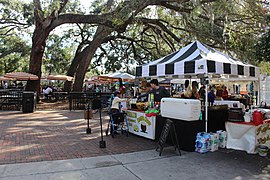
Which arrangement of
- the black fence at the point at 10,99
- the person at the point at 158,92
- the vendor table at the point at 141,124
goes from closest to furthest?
the vendor table at the point at 141,124 → the person at the point at 158,92 → the black fence at the point at 10,99

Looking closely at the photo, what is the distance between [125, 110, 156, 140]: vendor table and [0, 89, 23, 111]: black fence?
8.28 meters

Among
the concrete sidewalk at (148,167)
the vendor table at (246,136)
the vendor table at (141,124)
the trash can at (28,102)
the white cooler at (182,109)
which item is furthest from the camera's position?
the trash can at (28,102)

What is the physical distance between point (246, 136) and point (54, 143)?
482 cm

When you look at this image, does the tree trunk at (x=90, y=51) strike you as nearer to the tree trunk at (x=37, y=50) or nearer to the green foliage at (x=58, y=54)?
the tree trunk at (x=37, y=50)

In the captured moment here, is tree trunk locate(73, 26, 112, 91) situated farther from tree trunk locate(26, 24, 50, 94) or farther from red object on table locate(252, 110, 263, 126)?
red object on table locate(252, 110, 263, 126)

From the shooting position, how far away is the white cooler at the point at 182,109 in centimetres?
545

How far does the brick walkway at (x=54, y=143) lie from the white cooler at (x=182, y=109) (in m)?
1.10

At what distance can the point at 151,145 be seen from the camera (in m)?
6.38

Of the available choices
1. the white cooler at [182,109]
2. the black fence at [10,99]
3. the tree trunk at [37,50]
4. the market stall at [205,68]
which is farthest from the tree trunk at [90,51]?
the white cooler at [182,109]

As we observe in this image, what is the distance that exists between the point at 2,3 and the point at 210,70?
20344mm

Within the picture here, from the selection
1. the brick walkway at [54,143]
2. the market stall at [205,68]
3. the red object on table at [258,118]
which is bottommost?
the brick walkway at [54,143]

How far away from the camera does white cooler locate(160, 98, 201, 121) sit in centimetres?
545

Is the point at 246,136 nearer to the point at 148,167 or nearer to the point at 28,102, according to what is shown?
the point at 148,167

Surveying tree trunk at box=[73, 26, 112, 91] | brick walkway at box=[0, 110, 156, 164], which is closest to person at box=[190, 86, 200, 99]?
brick walkway at box=[0, 110, 156, 164]
